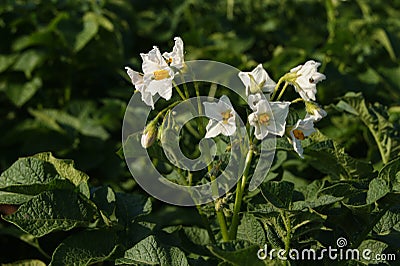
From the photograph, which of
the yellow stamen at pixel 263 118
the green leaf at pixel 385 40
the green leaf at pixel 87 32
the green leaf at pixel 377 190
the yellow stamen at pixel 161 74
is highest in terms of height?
the yellow stamen at pixel 161 74

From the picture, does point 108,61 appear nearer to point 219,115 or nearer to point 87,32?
point 87,32

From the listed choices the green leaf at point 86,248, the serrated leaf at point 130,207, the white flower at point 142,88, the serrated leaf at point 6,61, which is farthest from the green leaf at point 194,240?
the serrated leaf at point 6,61

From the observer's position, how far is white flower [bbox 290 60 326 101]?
3.89 ft

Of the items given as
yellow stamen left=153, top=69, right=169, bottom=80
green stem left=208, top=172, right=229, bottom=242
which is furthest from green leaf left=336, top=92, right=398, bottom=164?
yellow stamen left=153, top=69, right=169, bottom=80

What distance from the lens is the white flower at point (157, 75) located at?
46.2 inches

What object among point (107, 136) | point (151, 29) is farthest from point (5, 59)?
point (151, 29)

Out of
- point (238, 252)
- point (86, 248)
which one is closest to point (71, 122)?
point (86, 248)

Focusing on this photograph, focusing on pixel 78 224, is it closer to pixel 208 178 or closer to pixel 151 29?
pixel 208 178

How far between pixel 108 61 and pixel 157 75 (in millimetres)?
1513

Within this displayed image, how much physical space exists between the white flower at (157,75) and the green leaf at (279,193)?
0.88ft

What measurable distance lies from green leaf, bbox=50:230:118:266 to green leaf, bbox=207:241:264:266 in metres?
0.27

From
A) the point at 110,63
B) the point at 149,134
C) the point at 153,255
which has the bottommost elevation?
the point at 110,63

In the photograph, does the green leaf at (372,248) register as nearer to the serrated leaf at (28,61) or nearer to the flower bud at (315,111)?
the flower bud at (315,111)

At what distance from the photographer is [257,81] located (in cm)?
119
